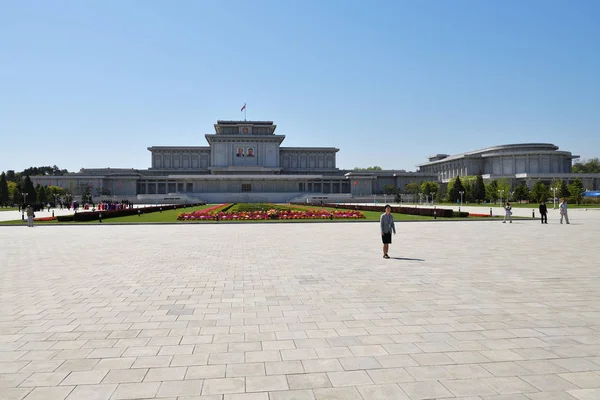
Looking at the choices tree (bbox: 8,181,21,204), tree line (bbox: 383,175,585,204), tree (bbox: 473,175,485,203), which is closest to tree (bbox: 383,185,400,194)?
tree line (bbox: 383,175,585,204)

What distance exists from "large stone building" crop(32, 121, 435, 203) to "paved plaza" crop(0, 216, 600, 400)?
199 feet

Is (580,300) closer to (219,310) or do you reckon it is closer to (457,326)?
(457,326)

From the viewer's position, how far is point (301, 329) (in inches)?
213

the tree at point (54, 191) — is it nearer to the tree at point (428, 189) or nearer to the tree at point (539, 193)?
the tree at point (428, 189)

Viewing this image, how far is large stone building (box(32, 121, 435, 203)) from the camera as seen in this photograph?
7619cm

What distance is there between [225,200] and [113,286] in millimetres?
64845

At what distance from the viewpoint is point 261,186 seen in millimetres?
77125

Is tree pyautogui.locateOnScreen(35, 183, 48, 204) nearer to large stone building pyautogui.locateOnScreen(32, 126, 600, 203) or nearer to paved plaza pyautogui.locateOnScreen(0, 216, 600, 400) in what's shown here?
large stone building pyautogui.locateOnScreen(32, 126, 600, 203)

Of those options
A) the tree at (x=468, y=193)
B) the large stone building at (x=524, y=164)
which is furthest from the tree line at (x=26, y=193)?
the large stone building at (x=524, y=164)

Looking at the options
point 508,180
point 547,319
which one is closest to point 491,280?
point 547,319

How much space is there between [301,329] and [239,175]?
73.8 metres

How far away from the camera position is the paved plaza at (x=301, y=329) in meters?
3.83

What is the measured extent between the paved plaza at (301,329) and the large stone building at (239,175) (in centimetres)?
6073

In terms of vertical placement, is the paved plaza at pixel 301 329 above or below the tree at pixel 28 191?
below
